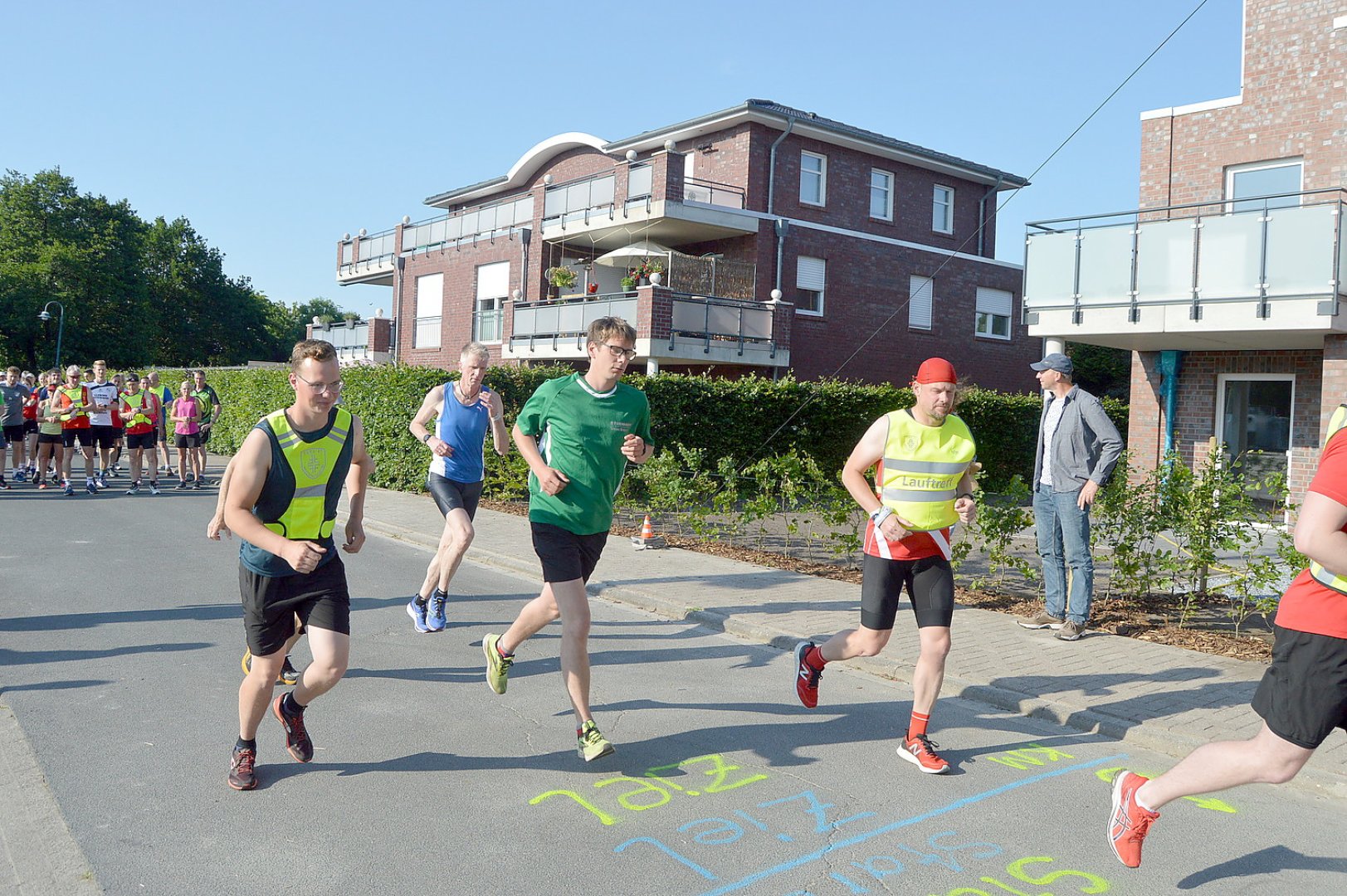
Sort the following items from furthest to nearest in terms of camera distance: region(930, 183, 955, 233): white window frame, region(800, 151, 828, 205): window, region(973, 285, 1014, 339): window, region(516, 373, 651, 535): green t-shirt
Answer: region(973, 285, 1014, 339): window → region(930, 183, 955, 233): white window frame → region(800, 151, 828, 205): window → region(516, 373, 651, 535): green t-shirt

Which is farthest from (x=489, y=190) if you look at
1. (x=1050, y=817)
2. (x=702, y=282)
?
(x=1050, y=817)

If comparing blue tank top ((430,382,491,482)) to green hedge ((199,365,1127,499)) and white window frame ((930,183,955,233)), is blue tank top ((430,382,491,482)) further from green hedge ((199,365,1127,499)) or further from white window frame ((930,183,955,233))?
white window frame ((930,183,955,233))

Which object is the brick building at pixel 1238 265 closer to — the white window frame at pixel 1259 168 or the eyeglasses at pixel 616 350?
the white window frame at pixel 1259 168

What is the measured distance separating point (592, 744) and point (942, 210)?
29.0 m

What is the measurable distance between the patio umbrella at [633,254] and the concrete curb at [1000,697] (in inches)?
632

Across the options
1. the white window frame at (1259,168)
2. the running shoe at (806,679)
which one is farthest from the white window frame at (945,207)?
the running shoe at (806,679)

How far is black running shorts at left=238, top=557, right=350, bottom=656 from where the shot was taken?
172 inches

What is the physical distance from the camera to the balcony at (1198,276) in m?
14.6

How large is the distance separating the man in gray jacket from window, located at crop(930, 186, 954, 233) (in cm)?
2449

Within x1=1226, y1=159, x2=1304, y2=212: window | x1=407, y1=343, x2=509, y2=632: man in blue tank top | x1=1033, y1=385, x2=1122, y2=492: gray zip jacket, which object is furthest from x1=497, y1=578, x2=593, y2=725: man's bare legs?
x1=1226, y1=159, x2=1304, y2=212: window

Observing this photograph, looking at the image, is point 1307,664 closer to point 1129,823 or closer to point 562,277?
point 1129,823

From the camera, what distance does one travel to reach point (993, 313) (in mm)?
31344

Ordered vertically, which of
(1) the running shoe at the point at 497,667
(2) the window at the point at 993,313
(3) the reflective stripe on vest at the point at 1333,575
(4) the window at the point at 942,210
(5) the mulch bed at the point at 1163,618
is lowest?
(5) the mulch bed at the point at 1163,618

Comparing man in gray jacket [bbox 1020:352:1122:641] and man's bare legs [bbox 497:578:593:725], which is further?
man in gray jacket [bbox 1020:352:1122:641]
